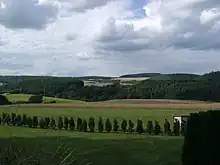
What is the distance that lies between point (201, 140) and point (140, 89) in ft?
219

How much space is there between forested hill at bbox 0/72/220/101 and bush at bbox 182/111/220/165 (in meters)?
53.8

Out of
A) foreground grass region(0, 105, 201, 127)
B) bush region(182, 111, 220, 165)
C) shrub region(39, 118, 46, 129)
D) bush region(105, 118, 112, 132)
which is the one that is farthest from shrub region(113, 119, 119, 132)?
bush region(182, 111, 220, 165)

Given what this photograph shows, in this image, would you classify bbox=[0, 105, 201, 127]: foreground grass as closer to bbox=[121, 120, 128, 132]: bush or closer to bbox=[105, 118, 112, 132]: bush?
bbox=[121, 120, 128, 132]: bush

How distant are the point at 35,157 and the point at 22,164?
219 millimetres

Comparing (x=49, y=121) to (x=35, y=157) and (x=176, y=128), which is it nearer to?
(x=176, y=128)

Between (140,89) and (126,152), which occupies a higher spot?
(140,89)

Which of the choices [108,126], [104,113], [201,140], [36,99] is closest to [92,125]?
[108,126]

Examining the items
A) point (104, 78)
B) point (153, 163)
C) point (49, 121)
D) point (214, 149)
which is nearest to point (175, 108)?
point (49, 121)

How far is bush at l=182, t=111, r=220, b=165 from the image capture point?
14.2 m

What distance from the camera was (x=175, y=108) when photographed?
50.9m

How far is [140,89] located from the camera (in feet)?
267

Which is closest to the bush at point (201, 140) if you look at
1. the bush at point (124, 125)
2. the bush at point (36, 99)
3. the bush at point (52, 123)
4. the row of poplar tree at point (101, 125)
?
the row of poplar tree at point (101, 125)

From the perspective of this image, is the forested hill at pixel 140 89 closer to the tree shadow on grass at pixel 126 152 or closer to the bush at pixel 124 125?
the bush at pixel 124 125

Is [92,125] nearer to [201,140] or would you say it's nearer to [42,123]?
[42,123]
